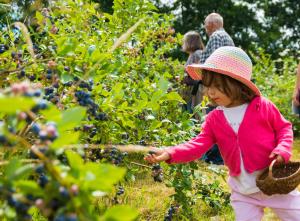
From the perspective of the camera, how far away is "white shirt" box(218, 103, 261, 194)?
7.69ft

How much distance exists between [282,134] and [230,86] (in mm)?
315

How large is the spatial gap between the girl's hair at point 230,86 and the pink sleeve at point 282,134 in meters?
0.12

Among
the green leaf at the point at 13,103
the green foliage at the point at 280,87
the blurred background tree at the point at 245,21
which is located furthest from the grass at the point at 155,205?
the blurred background tree at the point at 245,21

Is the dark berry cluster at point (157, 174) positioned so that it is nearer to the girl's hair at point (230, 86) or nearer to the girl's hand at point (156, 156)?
the girl's hand at point (156, 156)

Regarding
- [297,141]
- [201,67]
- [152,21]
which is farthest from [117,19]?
[297,141]

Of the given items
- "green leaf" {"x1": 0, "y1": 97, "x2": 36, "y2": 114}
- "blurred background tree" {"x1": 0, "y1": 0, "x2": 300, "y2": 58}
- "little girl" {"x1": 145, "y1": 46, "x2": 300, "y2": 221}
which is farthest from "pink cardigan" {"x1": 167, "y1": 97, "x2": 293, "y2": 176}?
"blurred background tree" {"x1": 0, "y1": 0, "x2": 300, "y2": 58}

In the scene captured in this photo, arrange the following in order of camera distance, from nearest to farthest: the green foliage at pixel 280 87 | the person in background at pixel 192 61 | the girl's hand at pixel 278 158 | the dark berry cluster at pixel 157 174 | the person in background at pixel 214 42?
the girl's hand at pixel 278 158
the dark berry cluster at pixel 157 174
the person in background at pixel 214 42
the person in background at pixel 192 61
the green foliage at pixel 280 87

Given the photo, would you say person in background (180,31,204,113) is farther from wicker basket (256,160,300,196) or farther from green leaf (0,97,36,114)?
green leaf (0,97,36,114)

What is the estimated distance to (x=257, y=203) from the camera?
7.79ft

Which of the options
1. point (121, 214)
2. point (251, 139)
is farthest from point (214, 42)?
point (121, 214)

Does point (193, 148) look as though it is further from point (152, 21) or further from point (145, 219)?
point (152, 21)

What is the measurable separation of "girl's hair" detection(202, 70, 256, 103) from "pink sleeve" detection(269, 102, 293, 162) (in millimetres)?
123

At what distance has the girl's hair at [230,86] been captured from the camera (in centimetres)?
241

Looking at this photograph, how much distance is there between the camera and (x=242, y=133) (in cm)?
237
